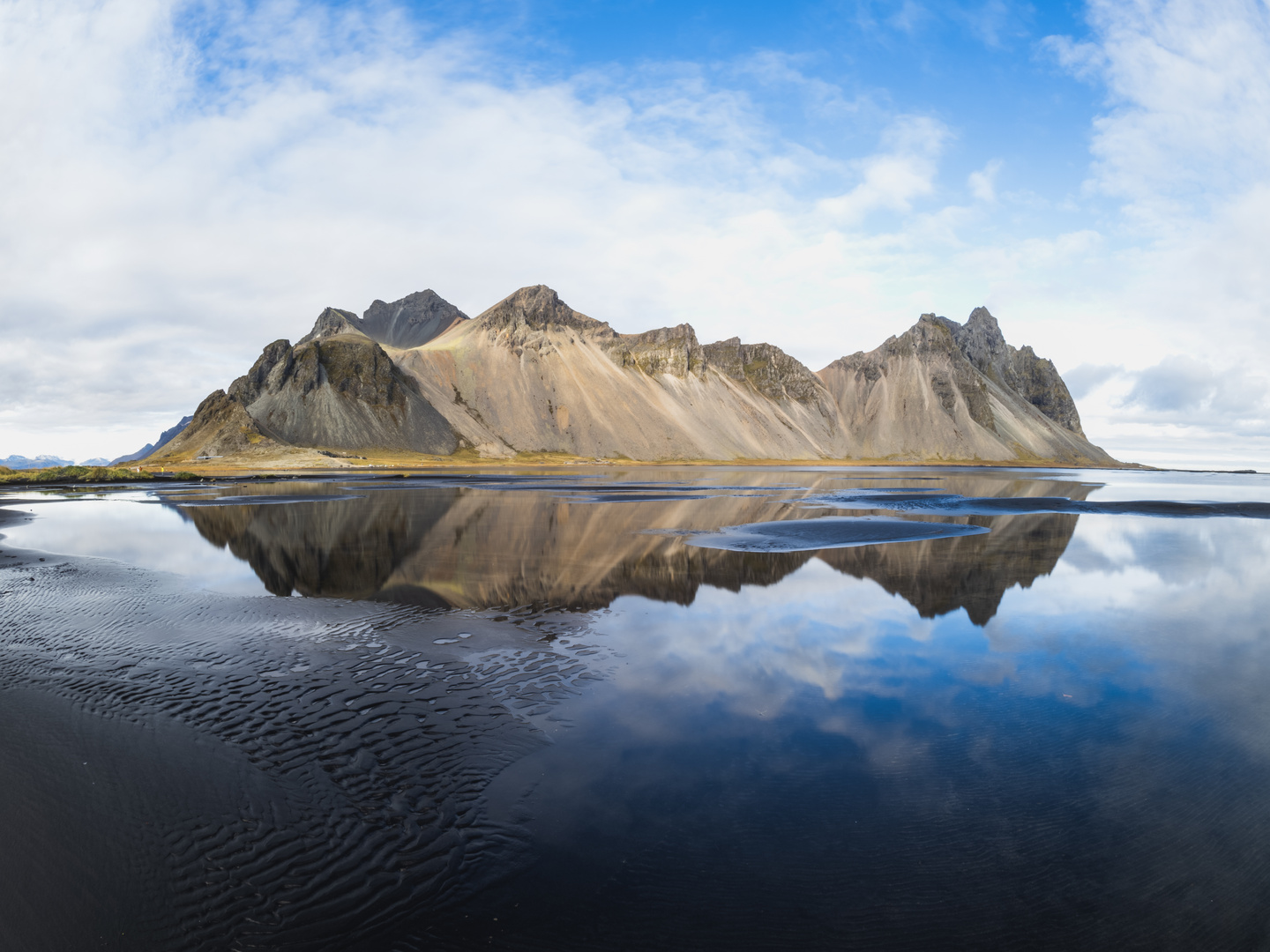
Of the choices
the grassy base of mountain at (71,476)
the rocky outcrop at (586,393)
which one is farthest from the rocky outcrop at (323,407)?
the grassy base of mountain at (71,476)

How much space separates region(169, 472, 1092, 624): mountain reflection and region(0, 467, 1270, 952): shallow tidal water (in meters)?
0.31

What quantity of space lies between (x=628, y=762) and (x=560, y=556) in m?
13.9

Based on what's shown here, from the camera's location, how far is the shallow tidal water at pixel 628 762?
16.7ft

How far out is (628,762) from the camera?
7.39 meters

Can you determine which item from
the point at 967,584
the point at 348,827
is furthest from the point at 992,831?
the point at 967,584

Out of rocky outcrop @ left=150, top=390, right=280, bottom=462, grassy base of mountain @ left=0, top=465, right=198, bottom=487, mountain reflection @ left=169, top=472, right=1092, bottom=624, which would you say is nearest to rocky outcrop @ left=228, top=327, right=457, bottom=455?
rocky outcrop @ left=150, top=390, right=280, bottom=462

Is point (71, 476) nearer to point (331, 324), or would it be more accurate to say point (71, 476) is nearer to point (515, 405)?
point (515, 405)

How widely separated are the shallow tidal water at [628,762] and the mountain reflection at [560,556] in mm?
308

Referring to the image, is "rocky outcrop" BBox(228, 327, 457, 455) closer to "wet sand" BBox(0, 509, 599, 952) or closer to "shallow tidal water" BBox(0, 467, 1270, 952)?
"shallow tidal water" BBox(0, 467, 1270, 952)

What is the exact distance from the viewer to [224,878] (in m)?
5.40

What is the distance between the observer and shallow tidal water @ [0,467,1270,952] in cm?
509

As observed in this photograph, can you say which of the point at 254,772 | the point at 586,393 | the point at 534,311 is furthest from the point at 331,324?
the point at 254,772

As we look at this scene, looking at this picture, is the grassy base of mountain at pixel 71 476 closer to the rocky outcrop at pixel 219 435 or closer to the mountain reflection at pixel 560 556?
the mountain reflection at pixel 560 556

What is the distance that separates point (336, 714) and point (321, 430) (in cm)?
13593
